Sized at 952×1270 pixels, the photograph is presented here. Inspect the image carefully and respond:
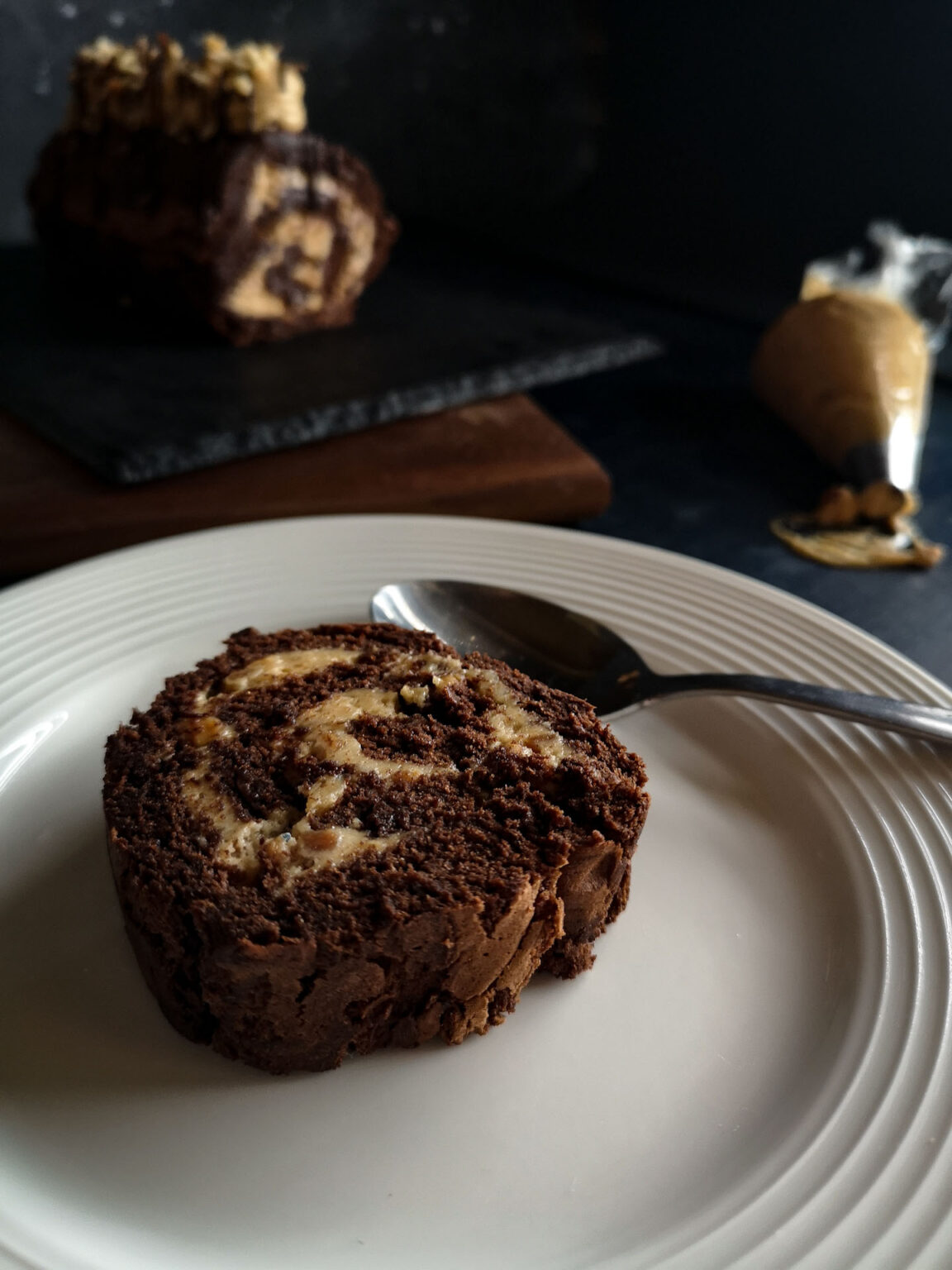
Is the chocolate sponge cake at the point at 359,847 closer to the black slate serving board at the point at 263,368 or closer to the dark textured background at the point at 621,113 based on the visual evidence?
the black slate serving board at the point at 263,368

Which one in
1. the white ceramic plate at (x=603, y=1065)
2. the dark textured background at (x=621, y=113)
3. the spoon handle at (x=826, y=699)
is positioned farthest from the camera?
the dark textured background at (x=621, y=113)

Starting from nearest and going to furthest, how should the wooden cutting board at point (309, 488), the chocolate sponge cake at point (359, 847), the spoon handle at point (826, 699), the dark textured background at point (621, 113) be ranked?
the chocolate sponge cake at point (359, 847) < the spoon handle at point (826, 699) < the wooden cutting board at point (309, 488) < the dark textured background at point (621, 113)

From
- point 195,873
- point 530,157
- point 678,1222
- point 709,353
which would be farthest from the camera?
point 530,157

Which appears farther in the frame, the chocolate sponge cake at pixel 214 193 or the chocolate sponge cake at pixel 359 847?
the chocolate sponge cake at pixel 214 193

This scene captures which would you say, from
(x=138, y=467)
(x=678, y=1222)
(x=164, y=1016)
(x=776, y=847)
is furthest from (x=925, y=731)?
(x=138, y=467)

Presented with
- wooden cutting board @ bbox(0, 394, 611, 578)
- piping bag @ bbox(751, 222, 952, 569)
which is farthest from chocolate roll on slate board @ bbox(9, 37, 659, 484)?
piping bag @ bbox(751, 222, 952, 569)

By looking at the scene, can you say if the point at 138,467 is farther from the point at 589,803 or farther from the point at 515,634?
the point at 589,803

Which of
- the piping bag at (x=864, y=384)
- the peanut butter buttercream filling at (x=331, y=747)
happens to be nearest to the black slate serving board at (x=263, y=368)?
the piping bag at (x=864, y=384)
